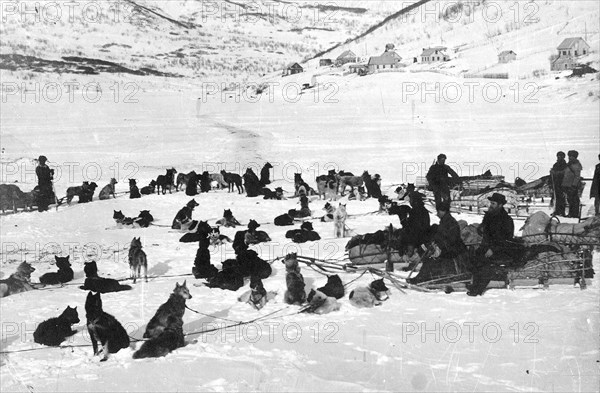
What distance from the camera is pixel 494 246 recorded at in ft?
27.9

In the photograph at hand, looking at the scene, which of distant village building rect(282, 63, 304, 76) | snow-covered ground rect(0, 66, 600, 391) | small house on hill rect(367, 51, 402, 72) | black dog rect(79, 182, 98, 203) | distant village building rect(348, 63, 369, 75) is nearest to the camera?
snow-covered ground rect(0, 66, 600, 391)

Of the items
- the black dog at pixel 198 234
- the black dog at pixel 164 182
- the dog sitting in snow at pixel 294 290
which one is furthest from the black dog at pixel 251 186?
the dog sitting in snow at pixel 294 290

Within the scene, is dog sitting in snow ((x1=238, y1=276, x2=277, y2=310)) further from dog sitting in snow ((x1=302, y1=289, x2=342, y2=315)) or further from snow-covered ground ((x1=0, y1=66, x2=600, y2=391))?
dog sitting in snow ((x1=302, y1=289, x2=342, y2=315))

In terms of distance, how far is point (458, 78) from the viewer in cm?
3278

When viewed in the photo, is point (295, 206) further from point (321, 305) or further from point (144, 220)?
point (321, 305)

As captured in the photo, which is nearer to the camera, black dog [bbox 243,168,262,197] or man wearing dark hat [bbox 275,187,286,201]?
man wearing dark hat [bbox 275,187,286,201]

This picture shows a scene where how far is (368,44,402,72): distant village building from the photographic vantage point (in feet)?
133

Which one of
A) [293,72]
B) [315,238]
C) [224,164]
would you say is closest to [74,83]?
[293,72]

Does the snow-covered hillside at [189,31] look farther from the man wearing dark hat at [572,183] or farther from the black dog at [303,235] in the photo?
the man wearing dark hat at [572,183]

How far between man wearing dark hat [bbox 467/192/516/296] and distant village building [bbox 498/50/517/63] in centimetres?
2752

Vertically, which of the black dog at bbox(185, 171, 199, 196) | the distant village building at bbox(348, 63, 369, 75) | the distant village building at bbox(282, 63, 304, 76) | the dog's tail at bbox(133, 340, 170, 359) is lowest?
the dog's tail at bbox(133, 340, 170, 359)

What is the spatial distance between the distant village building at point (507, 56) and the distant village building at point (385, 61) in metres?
7.80

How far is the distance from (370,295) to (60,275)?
4685 millimetres

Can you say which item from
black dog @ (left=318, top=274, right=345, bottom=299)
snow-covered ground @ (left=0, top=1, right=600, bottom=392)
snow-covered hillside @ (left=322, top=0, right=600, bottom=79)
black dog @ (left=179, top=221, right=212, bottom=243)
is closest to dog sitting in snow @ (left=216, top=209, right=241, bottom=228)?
snow-covered ground @ (left=0, top=1, right=600, bottom=392)
